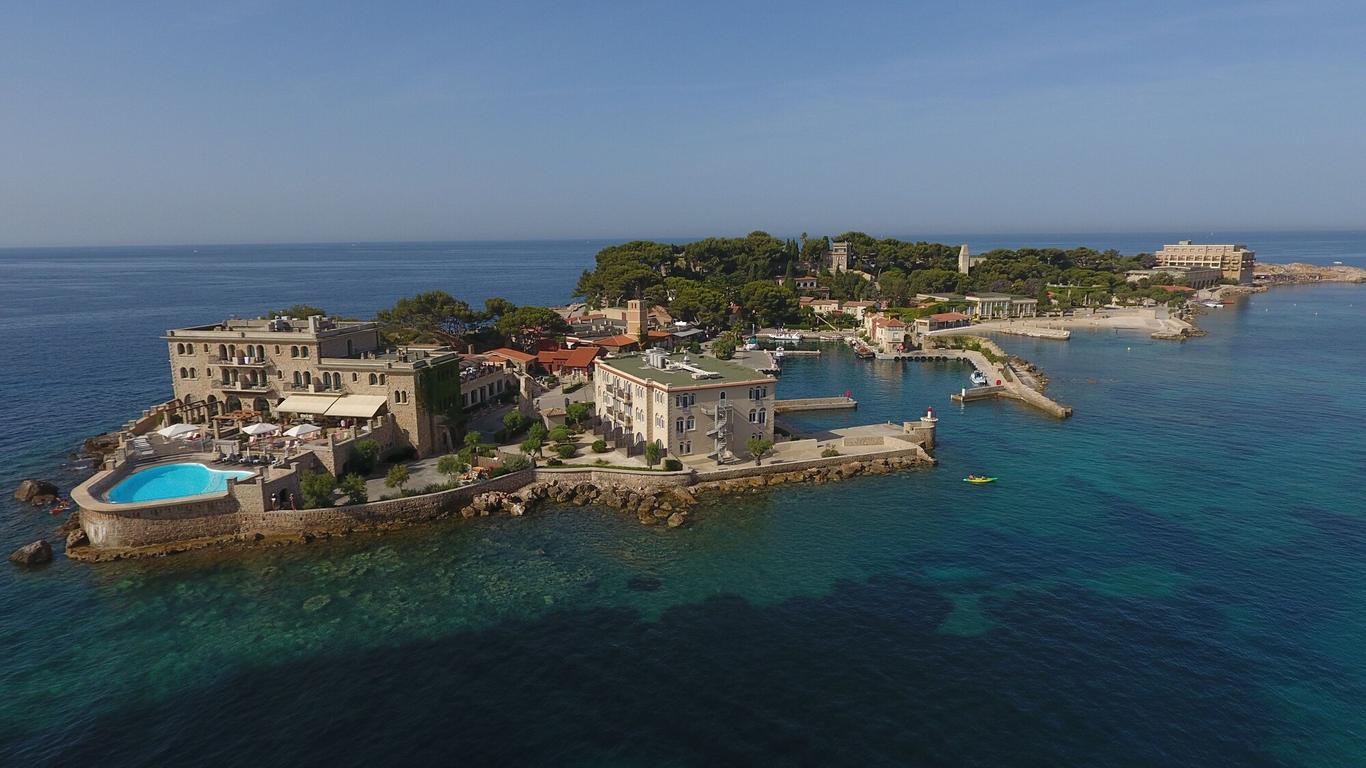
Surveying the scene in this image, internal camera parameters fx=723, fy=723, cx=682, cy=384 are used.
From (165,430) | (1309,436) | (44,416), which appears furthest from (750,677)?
(44,416)

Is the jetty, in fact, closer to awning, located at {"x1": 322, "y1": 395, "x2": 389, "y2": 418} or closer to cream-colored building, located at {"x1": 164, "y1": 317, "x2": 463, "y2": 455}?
cream-colored building, located at {"x1": 164, "y1": 317, "x2": 463, "y2": 455}

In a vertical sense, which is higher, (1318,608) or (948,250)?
(948,250)

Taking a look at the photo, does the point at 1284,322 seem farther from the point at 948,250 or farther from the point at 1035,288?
the point at 948,250

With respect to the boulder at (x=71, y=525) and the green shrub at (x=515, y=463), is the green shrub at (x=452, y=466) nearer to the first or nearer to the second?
the green shrub at (x=515, y=463)

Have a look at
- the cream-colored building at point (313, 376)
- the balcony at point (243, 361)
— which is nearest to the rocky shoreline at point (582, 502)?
the cream-colored building at point (313, 376)

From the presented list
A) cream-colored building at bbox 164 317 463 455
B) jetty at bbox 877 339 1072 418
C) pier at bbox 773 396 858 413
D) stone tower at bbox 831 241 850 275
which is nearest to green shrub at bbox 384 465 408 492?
cream-colored building at bbox 164 317 463 455

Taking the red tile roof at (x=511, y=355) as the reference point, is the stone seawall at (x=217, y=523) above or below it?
below

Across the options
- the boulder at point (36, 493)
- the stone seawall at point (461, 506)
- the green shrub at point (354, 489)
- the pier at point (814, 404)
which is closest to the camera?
the stone seawall at point (461, 506)
